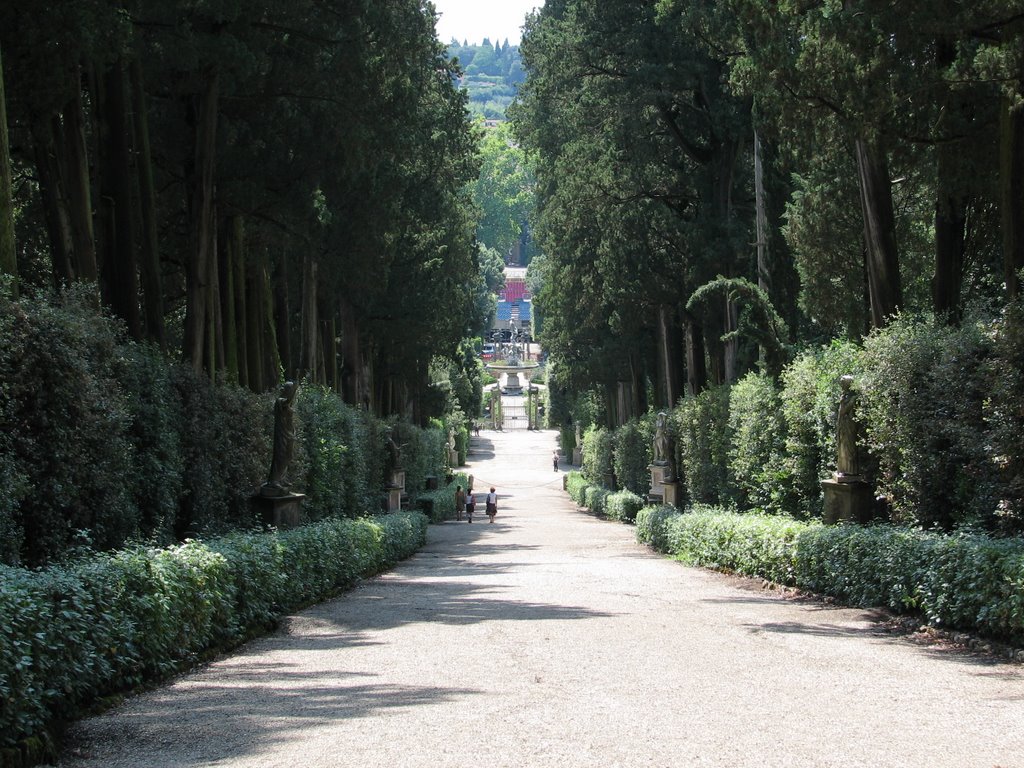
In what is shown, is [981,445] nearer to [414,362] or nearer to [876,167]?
[876,167]

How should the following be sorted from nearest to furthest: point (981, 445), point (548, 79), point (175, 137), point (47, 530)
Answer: point (47, 530) < point (981, 445) < point (175, 137) < point (548, 79)

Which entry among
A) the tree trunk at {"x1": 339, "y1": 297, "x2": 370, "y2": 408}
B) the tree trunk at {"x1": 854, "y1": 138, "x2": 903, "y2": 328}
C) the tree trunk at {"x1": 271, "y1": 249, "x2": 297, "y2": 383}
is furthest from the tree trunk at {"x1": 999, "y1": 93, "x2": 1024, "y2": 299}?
the tree trunk at {"x1": 339, "y1": 297, "x2": 370, "y2": 408}

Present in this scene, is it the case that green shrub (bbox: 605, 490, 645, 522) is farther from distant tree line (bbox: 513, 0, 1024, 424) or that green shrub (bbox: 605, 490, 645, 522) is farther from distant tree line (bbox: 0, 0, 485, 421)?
distant tree line (bbox: 0, 0, 485, 421)

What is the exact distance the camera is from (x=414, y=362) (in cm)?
4262

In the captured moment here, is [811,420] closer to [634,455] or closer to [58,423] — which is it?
[58,423]

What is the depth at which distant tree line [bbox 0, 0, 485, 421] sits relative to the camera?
13.9 metres

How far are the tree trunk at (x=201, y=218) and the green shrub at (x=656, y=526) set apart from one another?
1084 centimetres

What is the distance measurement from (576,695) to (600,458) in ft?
149

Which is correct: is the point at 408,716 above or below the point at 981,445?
below

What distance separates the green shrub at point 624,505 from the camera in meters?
39.0

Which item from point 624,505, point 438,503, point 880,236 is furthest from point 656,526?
point 438,503

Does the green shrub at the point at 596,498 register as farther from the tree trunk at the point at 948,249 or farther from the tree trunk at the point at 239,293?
the tree trunk at the point at 948,249

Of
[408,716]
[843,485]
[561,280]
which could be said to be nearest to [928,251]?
[843,485]

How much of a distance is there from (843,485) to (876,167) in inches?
188
